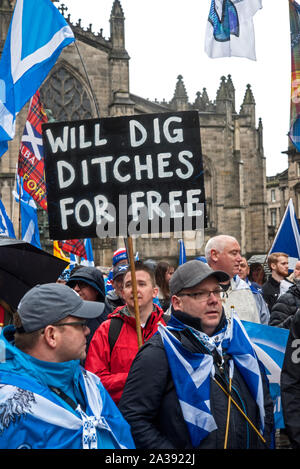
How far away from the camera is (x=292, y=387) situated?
3580 mm

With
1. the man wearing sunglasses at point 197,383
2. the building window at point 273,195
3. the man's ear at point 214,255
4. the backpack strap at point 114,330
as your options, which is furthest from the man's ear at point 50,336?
the building window at point 273,195

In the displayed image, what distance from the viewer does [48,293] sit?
2.88 metres

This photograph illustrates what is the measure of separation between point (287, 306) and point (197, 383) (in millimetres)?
2270

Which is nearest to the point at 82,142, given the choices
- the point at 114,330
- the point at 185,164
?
the point at 185,164

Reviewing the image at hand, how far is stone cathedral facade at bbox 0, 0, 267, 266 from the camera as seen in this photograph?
2723 centimetres

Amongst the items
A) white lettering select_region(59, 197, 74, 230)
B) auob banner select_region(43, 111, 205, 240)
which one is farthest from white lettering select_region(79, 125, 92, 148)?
white lettering select_region(59, 197, 74, 230)

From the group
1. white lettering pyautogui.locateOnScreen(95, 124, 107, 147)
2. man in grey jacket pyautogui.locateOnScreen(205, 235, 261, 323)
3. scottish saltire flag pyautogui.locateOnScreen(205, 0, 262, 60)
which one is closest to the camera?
white lettering pyautogui.locateOnScreen(95, 124, 107, 147)

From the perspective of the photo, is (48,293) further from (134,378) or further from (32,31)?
(32,31)

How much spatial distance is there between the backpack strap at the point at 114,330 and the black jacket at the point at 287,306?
5.26 ft

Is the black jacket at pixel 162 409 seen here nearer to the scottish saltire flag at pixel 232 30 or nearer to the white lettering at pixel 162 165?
the white lettering at pixel 162 165

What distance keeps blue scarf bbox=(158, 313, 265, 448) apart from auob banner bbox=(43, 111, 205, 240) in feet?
3.73

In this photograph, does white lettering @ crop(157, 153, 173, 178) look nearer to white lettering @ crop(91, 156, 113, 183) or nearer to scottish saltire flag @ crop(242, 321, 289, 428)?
white lettering @ crop(91, 156, 113, 183)
